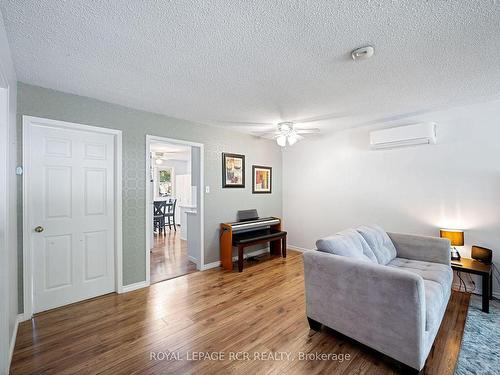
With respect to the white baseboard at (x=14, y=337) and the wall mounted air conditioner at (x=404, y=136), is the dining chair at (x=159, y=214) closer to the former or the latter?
the white baseboard at (x=14, y=337)

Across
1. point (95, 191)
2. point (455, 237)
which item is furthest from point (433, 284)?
point (95, 191)

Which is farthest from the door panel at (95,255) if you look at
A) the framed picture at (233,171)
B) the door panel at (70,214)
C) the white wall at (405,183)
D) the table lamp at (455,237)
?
the table lamp at (455,237)

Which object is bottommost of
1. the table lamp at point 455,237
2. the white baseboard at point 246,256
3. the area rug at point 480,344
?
the area rug at point 480,344

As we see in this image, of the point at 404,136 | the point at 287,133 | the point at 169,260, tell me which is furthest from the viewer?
the point at 169,260

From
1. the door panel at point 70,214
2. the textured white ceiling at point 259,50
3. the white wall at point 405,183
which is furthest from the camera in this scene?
the white wall at point 405,183

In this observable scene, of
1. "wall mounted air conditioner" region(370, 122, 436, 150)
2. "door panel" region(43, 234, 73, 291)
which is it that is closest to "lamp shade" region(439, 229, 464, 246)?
"wall mounted air conditioner" region(370, 122, 436, 150)

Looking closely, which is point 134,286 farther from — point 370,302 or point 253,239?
point 370,302

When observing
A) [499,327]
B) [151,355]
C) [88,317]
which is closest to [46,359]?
[88,317]

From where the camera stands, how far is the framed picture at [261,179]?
15.3 ft

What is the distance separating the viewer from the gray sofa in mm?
1609

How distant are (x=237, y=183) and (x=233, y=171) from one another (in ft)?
0.79

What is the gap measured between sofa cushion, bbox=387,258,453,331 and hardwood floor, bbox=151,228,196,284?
301cm

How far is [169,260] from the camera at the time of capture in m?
4.29

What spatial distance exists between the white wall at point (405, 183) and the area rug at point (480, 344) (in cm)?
75
